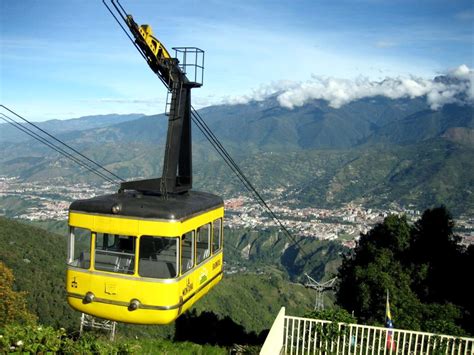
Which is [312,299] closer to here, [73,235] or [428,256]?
[428,256]

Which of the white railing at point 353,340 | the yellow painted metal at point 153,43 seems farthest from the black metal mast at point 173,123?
the white railing at point 353,340

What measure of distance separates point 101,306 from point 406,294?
13.7 m

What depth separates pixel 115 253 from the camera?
26.3 ft

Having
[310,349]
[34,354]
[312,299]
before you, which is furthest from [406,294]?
[312,299]

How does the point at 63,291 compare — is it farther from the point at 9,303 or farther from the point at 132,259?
the point at 132,259

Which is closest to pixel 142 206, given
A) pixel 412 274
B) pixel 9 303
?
pixel 9 303

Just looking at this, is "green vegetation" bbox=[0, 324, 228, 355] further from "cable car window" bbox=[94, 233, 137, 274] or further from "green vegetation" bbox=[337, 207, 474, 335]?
"green vegetation" bbox=[337, 207, 474, 335]

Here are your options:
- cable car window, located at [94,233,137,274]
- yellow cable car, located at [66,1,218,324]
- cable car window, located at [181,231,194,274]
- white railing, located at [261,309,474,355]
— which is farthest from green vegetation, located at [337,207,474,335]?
cable car window, located at [94,233,137,274]

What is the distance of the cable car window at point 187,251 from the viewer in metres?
8.42

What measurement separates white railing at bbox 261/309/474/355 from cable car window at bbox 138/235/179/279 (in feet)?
11.3

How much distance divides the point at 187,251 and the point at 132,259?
119cm

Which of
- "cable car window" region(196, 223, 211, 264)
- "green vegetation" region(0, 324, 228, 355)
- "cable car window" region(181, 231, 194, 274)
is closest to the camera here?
"green vegetation" region(0, 324, 228, 355)

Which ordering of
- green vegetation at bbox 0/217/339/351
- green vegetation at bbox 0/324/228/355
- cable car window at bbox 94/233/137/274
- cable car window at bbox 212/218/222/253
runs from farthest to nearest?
green vegetation at bbox 0/217/339/351 < cable car window at bbox 212/218/222/253 < cable car window at bbox 94/233/137/274 < green vegetation at bbox 0/324/228/355

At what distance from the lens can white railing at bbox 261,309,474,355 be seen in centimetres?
962
